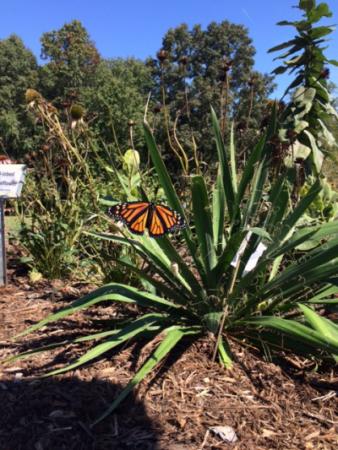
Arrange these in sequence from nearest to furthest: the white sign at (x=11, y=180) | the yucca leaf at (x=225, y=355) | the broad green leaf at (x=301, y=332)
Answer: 1. the broad green leaf at (x=301, y=332)
2. the yucca leaf at (x=225, y=355)
3. the white sign at (x=11, y=180)

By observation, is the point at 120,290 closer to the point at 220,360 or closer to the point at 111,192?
the point at 220,360

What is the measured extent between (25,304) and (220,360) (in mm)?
1775

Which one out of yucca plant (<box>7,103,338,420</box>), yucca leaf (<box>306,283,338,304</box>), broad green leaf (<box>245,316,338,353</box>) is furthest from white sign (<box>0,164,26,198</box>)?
yucca leaf (<box>306,283,338,304</box>)

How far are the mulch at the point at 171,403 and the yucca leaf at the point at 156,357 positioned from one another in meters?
0.09

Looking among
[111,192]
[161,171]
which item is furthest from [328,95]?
[161,171]

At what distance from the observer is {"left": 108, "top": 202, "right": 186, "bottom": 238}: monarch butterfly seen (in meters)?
2.62

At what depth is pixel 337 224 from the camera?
2.76 meters

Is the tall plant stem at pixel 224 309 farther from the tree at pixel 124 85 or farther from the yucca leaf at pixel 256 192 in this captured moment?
the tree at pixel 124 85

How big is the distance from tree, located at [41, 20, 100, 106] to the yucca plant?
908 inches

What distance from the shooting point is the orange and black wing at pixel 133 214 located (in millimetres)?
2645

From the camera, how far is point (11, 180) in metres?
4.18

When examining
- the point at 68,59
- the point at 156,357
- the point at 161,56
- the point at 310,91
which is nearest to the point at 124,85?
the point at 68,59

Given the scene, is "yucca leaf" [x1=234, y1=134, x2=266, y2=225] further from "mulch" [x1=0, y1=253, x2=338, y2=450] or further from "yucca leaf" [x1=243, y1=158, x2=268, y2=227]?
"mulch" [x1=0, y1=253, x2=338, y2=450]

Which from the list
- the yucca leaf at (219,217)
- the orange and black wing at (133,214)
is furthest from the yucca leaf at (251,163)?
the orange and black wing at (133,214)
